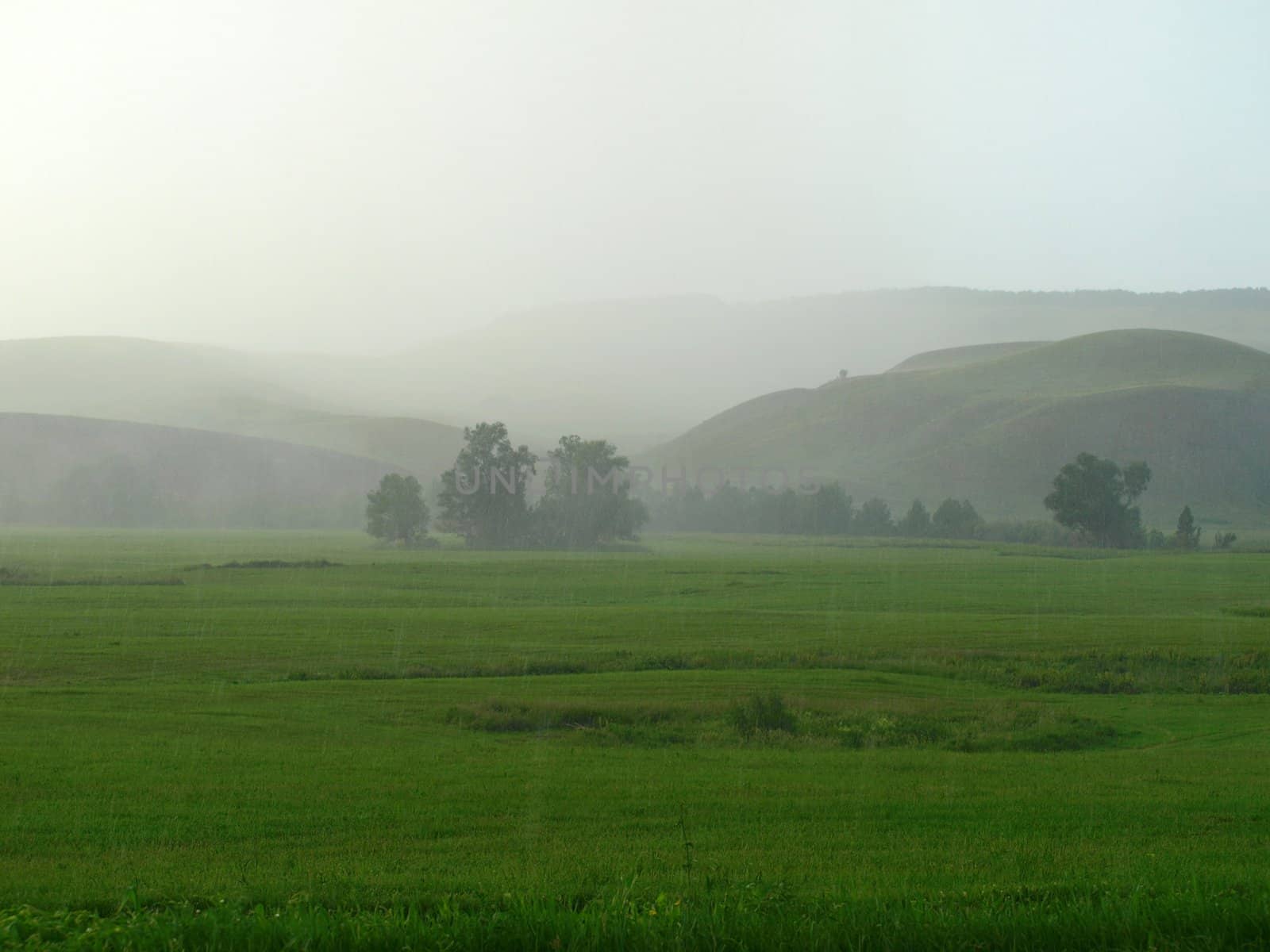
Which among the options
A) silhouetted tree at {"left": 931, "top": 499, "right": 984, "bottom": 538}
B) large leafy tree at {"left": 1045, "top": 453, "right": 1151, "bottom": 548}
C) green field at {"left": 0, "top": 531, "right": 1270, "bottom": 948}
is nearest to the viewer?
green field at {"left": 0, "top": 531, "right": 1270, "bottom": 948}

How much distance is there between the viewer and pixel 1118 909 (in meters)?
8.52

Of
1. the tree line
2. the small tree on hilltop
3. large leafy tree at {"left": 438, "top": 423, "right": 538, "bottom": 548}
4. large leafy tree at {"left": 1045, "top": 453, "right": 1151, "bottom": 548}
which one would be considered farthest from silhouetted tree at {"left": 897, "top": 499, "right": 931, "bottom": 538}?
large leafy tree at {"left": 438, "top": 423, "right": 538, "bottom": 548}

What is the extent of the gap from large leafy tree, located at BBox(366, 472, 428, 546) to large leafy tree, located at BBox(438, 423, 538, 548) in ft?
9.85

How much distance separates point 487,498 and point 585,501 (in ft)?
36.0

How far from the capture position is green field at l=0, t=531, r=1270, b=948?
8.50 meters

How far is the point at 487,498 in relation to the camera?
122562mm

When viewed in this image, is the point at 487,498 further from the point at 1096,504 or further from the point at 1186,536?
the point at 1186,536

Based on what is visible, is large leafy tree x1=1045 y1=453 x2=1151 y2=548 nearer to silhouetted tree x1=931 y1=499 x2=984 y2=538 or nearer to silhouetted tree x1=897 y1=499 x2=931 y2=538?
silhouetted tree x1=931 y1=499 x2=984 y2=538

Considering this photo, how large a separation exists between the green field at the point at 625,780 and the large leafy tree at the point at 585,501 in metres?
71.7

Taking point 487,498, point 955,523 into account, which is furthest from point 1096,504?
point 487,498

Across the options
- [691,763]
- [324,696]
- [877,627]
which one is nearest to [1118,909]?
[691,763]

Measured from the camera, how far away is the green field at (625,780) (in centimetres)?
850

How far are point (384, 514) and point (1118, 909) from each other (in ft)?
388

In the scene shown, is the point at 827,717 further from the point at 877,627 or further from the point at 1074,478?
the point at 1074,478
